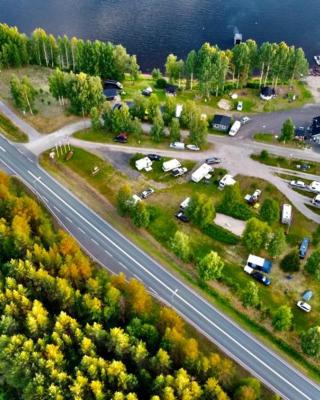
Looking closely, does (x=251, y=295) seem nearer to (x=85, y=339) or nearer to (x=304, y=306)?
(x=304, y=306)

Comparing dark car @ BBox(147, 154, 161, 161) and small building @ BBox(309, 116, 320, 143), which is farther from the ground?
small building @ BBox(309, 116, 320, 143)

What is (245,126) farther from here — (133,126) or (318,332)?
(318,332)

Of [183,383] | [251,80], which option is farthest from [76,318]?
[251,80]

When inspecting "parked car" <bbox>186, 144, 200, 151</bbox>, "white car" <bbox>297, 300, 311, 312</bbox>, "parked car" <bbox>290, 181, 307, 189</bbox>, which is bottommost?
"white car" <bbox>297, 300, 311, 312</bbox>

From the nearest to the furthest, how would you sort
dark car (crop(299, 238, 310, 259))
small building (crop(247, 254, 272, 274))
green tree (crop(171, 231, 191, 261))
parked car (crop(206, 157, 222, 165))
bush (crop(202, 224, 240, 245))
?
green tree (crop(171, 231, 191, 261))
small building (crop(247, 254, 272, 274))
dark car (crop(299, 238, 310, 259))
bush (crop(202, 224, 240, 245))
parked car (crop(206, 157, 222, 165))

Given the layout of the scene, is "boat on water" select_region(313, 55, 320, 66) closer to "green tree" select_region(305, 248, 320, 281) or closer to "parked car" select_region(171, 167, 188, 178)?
"parked car" select_region(171, 167, 188, 178)

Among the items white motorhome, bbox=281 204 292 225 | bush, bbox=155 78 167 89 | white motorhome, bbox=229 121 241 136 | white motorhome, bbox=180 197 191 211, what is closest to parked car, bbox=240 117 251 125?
white motorhome, bbox=229 121 241 136
